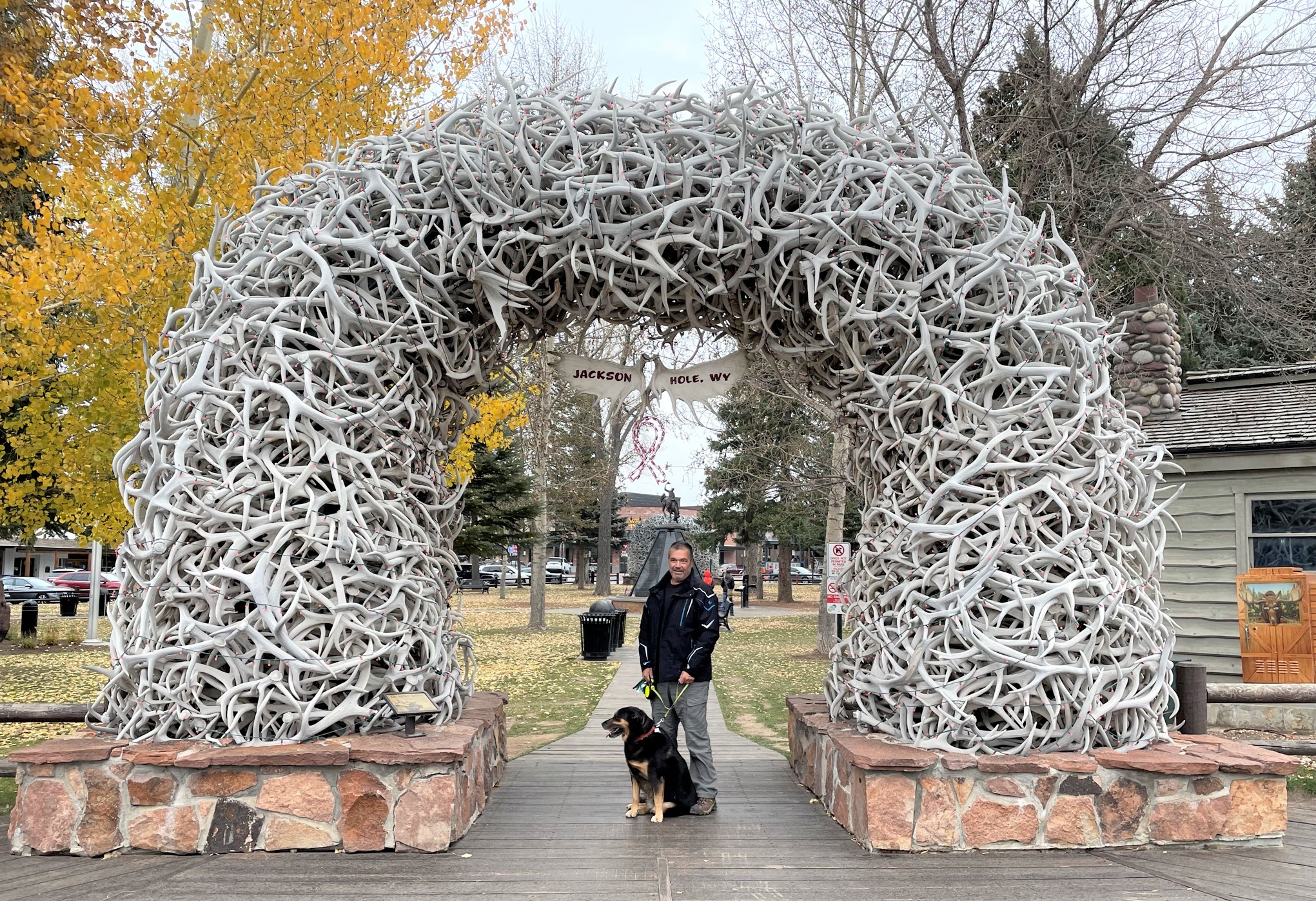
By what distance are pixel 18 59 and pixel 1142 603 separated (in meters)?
10.5

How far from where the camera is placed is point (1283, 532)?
1061cm

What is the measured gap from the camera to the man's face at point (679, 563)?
5.71 m

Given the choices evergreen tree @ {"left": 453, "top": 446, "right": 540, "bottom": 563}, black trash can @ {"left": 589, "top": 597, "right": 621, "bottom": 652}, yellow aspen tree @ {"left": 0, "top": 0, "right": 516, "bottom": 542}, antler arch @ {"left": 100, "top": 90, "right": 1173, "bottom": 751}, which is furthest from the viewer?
evergreen tree @ {"left": 453, "top": 446, "right": 540, "bottom": 563}

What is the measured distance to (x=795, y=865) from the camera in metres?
4.66

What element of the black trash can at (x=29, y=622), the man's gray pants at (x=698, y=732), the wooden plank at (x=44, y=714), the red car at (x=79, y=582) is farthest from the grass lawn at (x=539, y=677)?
the red car at (x=79, y=582)

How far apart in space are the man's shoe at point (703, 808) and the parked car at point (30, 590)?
1310 inches

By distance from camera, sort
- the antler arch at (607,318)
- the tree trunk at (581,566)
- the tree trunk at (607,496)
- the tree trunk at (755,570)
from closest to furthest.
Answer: the antler arch at (607,318)
the tree trunk at (607,496)
the tree trunk at (755,570)
the tree trunk at (581,566)

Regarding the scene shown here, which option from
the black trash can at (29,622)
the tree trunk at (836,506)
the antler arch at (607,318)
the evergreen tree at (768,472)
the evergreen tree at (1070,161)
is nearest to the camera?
the antler arch at (607,318)

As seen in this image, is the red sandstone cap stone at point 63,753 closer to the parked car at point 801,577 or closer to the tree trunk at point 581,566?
the tree trunk at point 581,566

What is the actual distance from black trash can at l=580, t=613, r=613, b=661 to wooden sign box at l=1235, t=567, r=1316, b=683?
9.12 m

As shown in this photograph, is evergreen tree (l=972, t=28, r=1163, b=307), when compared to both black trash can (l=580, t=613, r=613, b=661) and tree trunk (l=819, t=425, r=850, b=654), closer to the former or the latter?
tree trunk (l=819, t=425, r=850, b=654)

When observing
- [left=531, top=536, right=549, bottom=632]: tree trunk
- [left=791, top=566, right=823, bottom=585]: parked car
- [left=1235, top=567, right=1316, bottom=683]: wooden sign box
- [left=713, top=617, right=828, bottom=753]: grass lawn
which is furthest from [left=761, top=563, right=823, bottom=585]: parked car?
[left=1235, top=567, right=1316, bottom=683]: wooden sign box

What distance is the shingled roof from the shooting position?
10602 mm

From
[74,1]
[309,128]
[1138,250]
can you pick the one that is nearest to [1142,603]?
[309,128]
